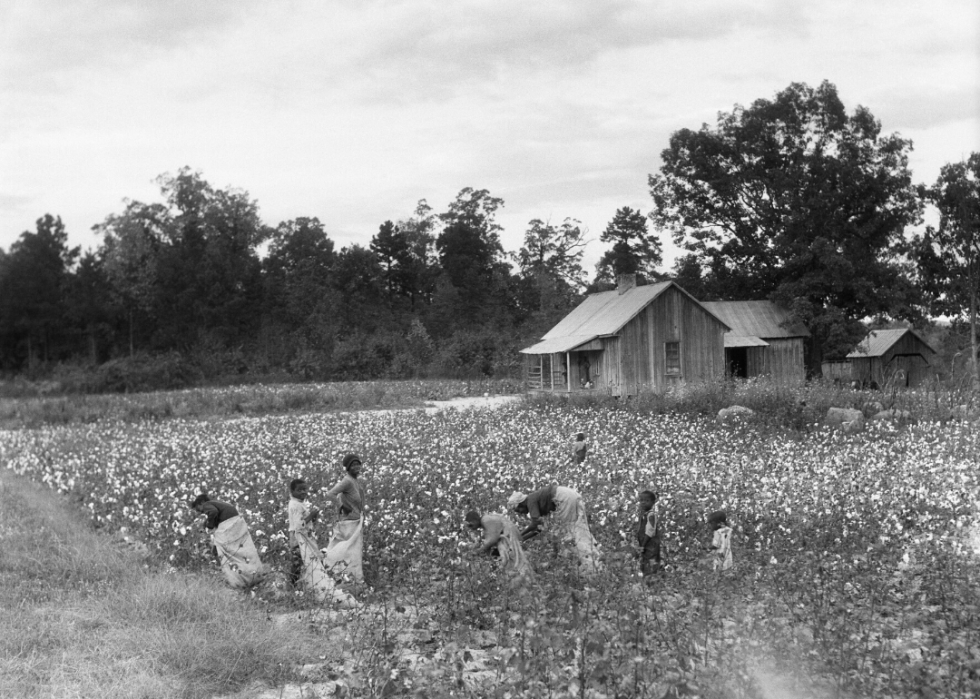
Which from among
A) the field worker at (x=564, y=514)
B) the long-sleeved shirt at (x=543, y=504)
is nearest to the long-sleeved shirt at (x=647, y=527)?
the field worker at (x=564, y=514)

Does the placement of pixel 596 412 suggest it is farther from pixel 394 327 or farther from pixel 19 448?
pixel 394 327

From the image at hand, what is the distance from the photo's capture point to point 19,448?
69.4ft

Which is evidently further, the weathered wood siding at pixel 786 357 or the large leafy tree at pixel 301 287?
the large leafy tree at pixel 301 287

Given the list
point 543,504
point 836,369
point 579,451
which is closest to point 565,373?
point 836,369

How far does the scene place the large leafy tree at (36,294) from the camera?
180 feet

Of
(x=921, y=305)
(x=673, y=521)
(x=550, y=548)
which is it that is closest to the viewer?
(x=550, y=548)

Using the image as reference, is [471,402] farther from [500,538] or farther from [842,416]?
[500,538]

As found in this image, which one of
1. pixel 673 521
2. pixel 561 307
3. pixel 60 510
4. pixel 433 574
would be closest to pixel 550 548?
pixel 433 574

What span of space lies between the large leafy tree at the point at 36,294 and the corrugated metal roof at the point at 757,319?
123 ft

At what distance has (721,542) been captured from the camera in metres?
9.48

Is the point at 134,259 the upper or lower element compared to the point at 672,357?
upper

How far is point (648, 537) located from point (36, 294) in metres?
54.4

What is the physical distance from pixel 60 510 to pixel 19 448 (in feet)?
26.4

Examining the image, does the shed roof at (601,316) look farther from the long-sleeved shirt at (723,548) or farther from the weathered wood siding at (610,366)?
the long-sleeved shirt at (723,548)
